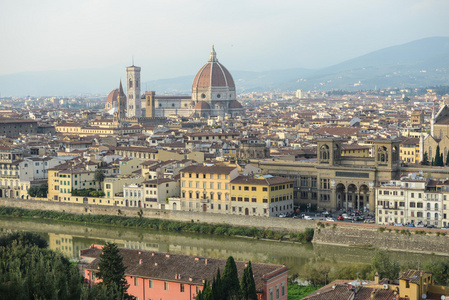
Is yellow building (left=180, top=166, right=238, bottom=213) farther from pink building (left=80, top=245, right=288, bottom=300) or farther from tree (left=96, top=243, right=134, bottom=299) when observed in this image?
tree (left=96, top=243, right=134, bottom=299)

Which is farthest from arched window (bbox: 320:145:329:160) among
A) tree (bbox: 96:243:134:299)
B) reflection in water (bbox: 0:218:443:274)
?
tree (bbox: 96:243:134:299)

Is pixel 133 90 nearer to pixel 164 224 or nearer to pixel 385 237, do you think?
pixel 164 224

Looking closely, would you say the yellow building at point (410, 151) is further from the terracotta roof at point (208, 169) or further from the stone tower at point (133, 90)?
the stone tower at point (133, 90)

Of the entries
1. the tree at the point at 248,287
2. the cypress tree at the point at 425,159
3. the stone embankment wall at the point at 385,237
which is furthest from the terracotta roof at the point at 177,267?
the cypress tree at the point at 425,159

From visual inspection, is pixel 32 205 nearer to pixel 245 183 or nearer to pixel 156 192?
pixel 156 192

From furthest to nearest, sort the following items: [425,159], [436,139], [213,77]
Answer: [213,77] < [436,139] < [425,159]

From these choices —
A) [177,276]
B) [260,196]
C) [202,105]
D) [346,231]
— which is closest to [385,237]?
[346,231]

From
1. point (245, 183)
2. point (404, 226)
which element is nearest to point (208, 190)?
point (245, 183)
